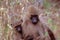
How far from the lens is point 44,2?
9.23 metres

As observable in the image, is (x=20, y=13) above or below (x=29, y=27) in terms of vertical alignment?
above

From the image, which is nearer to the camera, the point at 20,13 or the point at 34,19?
the point at 34,19

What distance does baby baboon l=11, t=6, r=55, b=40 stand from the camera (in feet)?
22.4

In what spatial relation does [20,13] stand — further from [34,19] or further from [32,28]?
[34,19]

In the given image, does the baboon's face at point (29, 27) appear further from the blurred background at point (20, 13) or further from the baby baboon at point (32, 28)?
the blurred background at point (20, 13)

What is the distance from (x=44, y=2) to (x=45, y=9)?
226 millimetres

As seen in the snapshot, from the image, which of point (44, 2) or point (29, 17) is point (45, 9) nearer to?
point (44, 2)

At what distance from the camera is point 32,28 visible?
23.0ft

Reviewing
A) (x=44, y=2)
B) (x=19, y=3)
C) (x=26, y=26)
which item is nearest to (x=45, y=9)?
(x=44, y=2)

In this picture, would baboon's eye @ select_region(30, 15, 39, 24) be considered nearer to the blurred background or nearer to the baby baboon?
the baby baboon

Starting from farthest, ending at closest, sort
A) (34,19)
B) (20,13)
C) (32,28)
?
(20,13)
(32,28)
(34,19)

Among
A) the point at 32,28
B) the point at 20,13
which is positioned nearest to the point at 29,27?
→ the point at 32,28

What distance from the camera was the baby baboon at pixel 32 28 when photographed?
6.83 meters

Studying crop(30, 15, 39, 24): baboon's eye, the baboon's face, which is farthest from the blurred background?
crop(30, 15, 39, 24): baboon's eye
